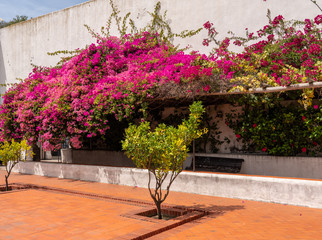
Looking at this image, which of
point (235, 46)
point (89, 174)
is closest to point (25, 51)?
point (89, 174)

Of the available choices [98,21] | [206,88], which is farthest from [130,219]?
[98,21]

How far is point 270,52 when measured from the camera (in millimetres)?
9859

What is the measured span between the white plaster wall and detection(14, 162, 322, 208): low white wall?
5.36 metres

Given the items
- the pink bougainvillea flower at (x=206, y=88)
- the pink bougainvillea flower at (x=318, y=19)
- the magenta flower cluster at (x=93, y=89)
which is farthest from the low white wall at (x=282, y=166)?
the pink bougainvillea flower at (x=318, y=19)

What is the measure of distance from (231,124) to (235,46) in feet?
9.09

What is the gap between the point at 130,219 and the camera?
6.26 metres

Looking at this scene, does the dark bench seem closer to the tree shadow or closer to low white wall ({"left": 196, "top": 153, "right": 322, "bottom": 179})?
low white wall ({"left": 196, "top": 153, "right": 322, "bottom": 179})

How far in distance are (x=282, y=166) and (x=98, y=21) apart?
10.5 metres

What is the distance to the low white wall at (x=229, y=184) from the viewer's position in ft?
24.2

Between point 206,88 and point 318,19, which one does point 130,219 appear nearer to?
point 206,88

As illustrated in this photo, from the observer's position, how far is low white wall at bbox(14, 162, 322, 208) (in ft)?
24.2

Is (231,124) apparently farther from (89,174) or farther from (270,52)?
(89,174)

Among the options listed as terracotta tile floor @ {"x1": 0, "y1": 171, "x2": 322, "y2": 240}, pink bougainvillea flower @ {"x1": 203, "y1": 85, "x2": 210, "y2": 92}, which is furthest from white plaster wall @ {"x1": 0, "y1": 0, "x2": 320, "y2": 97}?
terracotta tile floor @ {"x1": 0, "y1": 171, "x2": 322, "y2": 240}

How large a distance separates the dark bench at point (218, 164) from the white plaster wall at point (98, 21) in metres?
4.06
